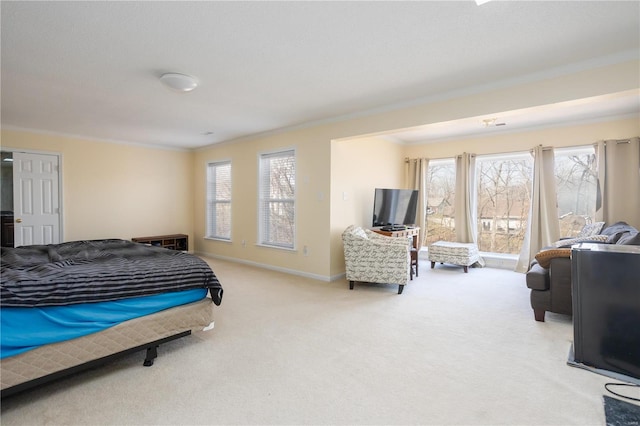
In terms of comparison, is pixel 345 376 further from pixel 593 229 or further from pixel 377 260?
pixel 593 229

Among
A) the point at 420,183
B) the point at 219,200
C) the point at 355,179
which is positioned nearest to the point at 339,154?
the point at 355,179

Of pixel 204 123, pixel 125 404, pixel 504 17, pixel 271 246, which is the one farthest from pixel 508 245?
pixel 125 404

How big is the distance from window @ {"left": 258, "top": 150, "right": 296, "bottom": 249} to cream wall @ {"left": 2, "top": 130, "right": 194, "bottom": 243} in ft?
8.05

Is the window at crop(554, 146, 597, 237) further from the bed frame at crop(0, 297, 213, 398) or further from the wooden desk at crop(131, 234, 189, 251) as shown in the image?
Answer: the wooden desk at crop(131, 234, 189, 251)

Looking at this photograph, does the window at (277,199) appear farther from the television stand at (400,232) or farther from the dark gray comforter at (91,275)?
the dark gray comforter at (91,275)

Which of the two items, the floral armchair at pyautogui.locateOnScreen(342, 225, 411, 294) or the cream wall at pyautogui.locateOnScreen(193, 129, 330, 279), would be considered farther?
the cream wall at pyautogui.locateOnScreen(193, 129, 330, 279)

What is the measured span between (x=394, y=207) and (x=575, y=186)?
114 inches

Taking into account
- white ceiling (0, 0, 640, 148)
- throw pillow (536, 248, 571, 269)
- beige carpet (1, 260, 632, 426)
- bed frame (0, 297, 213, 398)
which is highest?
white ceiling (0, 0, 640, 148)

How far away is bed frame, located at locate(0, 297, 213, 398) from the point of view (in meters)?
1.84

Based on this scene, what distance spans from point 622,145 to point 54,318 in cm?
679

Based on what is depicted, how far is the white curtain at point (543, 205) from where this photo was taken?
5.14 metres

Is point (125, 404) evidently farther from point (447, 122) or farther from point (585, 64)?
point (585, 64)

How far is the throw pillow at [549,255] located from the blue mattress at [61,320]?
142 inches

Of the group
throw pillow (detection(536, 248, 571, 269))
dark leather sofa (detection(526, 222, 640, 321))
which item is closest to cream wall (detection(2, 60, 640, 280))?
throw pillow (detection(536, 248, 571, 269))
